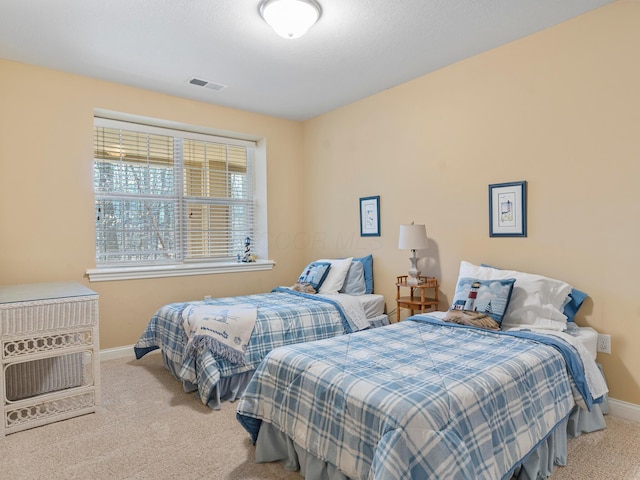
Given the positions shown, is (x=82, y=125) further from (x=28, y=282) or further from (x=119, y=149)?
(x=28, y=282)

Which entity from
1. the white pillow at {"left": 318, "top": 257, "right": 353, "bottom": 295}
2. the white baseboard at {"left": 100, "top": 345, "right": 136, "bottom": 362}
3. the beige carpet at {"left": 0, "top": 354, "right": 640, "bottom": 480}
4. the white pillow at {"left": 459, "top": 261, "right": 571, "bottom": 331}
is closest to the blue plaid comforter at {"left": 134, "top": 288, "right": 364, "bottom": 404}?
the beige carpet at {"left": 0, "top": 354, "right": 640, "bottom": 480}

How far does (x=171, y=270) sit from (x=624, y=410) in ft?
12.9

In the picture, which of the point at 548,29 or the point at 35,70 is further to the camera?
the point at 35,70

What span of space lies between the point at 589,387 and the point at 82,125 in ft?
14.3

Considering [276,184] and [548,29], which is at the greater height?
[548,29]

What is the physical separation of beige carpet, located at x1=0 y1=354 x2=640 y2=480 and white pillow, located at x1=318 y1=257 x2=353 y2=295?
1631 millimetres

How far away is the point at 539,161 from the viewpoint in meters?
2.88

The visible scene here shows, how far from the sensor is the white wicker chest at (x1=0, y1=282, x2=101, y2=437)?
93.5 inches

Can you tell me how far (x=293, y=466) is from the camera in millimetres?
1980

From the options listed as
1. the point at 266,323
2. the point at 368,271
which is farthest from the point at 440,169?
the point at 266,323

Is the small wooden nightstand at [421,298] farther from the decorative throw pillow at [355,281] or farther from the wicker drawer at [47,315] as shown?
the wicker drawer at [47,315]

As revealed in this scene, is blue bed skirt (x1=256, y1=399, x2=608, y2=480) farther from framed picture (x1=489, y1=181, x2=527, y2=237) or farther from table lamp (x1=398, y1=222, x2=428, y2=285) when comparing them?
table lamp (x1=398, y1=222, x2=428, y2=285)

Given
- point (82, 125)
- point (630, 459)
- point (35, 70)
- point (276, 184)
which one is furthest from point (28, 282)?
point (630, 459)

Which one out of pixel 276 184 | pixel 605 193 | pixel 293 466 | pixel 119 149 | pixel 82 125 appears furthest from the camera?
pixel 276 184
